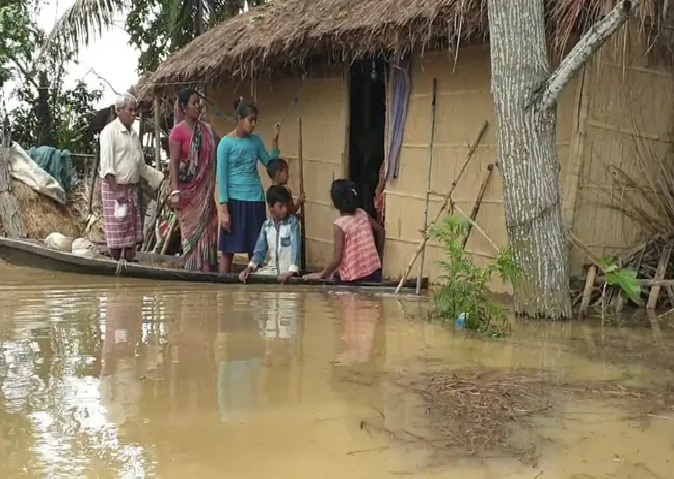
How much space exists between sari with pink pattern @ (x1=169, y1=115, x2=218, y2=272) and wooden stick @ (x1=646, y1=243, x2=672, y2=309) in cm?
409

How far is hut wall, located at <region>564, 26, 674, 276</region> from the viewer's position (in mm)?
6031

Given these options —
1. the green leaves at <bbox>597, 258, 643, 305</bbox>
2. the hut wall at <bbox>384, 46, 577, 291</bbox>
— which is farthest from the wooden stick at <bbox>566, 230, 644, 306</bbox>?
the hut wall at <bbox>384, 46, 577, 291</bbox>

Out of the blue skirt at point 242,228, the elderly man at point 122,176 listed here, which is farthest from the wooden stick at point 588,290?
the elderly man at point 122,176

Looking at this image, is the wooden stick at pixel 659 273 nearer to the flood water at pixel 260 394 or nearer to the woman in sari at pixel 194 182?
the flood water at pixel 260 394

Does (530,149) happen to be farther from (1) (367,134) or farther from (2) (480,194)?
(1) (367,134)

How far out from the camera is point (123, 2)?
615 inches

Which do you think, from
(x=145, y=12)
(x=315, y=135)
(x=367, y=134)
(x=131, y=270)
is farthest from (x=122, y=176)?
(x=145, y=12)

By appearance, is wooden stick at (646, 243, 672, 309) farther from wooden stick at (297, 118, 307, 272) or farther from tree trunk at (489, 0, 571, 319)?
wooden stick at (297, 118, 307, 272)

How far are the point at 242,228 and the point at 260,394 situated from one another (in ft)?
14.0

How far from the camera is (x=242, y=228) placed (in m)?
7.58

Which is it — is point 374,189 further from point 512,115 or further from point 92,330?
point 92,330

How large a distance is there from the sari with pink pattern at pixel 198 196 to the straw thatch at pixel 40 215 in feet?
18.2

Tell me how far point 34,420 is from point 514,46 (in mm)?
3582

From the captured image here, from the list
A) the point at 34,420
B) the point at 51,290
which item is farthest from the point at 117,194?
the point at 34,420
